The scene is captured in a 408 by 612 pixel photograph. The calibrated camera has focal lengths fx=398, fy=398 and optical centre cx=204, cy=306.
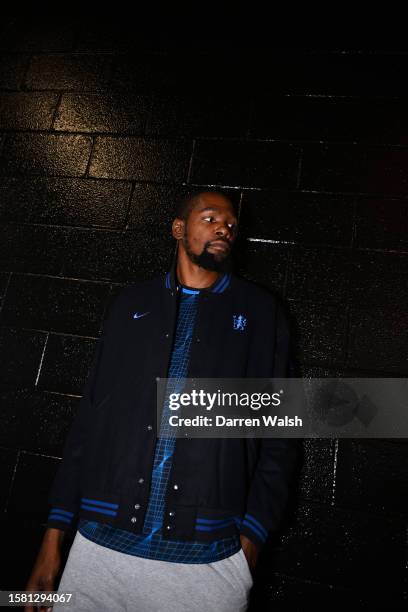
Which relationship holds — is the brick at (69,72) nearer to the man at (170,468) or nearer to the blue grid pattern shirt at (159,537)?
the man at (170,468)

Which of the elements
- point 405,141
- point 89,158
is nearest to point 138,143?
point 89,158

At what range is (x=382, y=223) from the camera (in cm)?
182

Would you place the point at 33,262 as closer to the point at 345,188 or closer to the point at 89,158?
the point at 89,158

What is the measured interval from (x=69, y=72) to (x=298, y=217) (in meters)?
1.63

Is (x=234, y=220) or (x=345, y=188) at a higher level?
(x=345, y=188)

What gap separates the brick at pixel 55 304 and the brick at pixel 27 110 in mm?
929

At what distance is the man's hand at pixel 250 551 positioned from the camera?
119 cm

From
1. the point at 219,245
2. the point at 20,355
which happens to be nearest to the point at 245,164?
the point at 219,245

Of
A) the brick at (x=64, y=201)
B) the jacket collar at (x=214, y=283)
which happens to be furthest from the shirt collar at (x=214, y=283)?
the brick at (x=64, y=201)

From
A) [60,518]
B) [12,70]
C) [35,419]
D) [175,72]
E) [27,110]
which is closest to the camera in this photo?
[60,518]

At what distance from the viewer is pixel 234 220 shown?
5.61 feet

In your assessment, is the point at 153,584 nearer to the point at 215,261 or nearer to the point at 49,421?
the point at 49,421

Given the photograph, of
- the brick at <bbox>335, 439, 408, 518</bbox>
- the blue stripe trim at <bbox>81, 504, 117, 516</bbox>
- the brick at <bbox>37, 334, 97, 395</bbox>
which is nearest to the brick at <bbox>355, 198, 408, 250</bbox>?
the brick at <bbox>335, 439, 408, 518</bbox>

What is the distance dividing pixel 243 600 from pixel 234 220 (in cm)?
134
